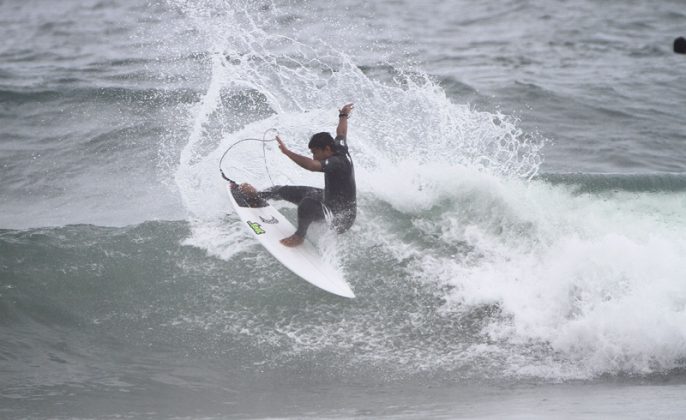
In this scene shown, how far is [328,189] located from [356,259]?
49.3 inches

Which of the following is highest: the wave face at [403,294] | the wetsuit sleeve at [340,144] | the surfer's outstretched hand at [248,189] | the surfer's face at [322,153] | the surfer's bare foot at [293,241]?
the wetsuit sleeve at [340,144]

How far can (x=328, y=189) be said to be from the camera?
829 cm

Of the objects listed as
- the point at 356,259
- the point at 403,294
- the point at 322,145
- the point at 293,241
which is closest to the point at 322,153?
the point at 322,145

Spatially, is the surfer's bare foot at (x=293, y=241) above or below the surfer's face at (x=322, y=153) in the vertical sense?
below

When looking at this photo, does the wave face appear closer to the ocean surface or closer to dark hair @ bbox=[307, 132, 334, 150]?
the ocean surface

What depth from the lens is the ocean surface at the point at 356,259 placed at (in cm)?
733

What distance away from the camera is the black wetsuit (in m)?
8.18

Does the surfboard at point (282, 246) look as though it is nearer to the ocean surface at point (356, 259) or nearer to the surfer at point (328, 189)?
the surfer at point (328, 189)

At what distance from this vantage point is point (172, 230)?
1005 centimetres

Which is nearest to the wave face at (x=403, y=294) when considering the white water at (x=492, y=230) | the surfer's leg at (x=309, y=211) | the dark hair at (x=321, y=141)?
the white water at (x=492, y=230)

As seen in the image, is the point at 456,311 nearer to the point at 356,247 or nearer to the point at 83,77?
the point at 356,247

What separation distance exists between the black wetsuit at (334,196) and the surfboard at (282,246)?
9.4 inches

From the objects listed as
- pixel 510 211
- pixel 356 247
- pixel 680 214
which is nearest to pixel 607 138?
pixel 680 214

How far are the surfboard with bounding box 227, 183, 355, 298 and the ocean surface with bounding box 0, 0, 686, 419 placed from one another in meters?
0.34
